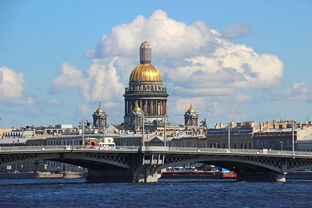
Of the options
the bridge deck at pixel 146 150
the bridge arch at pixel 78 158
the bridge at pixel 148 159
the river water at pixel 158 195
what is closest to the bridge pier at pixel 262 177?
the bridge at pixel 148 159

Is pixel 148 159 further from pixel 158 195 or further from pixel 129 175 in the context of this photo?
pixel 158 195

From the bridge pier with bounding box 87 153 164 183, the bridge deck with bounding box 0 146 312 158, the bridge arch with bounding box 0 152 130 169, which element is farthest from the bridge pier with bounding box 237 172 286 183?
the bridge arch with bounding box 0 152 130 169

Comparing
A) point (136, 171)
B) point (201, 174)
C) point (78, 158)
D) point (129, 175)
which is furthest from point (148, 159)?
point (201, 174)

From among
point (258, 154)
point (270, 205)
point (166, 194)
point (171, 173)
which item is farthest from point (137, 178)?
point (171, 173)

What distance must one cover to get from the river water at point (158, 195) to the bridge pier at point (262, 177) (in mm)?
6543

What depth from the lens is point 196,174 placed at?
181 metres

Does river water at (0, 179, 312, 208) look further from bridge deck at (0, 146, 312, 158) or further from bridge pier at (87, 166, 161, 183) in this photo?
bridge deck at (0, 146, 312, 158)

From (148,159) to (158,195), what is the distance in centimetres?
2318

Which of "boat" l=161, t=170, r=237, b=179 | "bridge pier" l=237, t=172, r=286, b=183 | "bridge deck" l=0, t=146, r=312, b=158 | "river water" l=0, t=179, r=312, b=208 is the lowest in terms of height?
"river water" l=0, t=179, r=312, b=208

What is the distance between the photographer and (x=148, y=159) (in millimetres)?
135250

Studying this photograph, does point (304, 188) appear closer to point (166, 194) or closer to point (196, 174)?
point (166, 194)

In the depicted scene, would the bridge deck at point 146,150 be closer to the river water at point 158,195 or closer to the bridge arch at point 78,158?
the bridge arch at point 78,158

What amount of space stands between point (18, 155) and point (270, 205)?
118 ft

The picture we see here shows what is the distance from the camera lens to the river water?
332 ft
